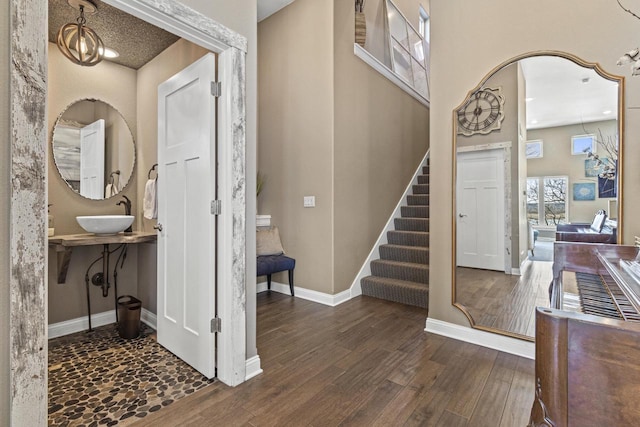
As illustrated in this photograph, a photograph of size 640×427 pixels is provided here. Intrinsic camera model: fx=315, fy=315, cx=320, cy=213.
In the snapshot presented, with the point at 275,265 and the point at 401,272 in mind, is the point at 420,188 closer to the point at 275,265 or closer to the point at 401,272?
the point at 401,272

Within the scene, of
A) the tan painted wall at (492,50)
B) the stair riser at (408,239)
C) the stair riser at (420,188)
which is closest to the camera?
the tan painted wall at (492,50)

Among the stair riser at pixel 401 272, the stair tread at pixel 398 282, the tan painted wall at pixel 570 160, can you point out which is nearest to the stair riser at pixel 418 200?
the stair riser at pixel 401 272

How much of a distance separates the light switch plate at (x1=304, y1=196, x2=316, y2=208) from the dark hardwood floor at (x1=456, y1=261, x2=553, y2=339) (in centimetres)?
171

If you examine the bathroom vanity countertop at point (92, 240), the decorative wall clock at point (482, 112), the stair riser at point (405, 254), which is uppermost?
the decorative wall clock at point (482, 112)

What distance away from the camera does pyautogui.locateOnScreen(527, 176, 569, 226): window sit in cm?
205

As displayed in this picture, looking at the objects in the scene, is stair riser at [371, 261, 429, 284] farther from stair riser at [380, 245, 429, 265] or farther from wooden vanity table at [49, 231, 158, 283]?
wooden vanity table at [49, 231, 158, 283]

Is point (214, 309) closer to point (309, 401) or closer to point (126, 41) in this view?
point (309, 401)

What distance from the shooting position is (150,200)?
2832 mm

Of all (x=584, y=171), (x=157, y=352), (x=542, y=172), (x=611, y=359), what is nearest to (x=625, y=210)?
(x=584, y=171)

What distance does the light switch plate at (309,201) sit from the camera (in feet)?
12.0

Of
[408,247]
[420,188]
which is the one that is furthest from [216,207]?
[420,188]

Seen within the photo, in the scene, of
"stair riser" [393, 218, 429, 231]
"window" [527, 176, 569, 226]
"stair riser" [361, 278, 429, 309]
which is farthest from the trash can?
"stair riser" [393, 218, 429, 231]

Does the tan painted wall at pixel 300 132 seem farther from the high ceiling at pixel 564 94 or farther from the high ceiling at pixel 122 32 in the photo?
the high ceiling at pixel 564 94

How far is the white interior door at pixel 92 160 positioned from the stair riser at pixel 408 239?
11.0 feet
